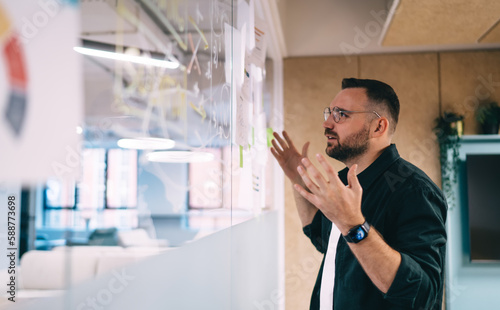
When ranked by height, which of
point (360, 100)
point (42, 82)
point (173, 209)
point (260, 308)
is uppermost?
point (360, 100)

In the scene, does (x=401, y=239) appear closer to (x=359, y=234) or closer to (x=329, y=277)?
(x=359, y=234)

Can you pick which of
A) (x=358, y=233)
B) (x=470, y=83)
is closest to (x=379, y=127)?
(x=358, y=233)

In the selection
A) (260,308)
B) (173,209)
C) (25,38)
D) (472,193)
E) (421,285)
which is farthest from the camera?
(472,193)

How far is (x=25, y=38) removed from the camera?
42cm

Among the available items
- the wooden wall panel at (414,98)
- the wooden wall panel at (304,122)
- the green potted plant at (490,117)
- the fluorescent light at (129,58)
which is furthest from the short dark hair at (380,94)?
the green potted plant at (490,117)

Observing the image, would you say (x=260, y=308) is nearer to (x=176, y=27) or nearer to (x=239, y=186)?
(x=239, y=186)

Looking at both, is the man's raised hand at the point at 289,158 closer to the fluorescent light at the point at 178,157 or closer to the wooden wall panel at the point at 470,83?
the fluorescent light at the point at 178,157

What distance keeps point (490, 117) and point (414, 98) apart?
0.70 meters

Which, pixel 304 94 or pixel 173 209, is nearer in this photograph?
pixel 173 209

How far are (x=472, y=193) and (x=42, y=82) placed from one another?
4.15 metres

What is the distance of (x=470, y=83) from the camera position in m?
4.12

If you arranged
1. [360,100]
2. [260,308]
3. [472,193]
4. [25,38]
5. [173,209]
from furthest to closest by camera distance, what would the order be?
[472,193], [260,308], [360,100], [173,209], [25,38]

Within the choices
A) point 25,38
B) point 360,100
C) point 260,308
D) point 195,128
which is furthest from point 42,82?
point 260,308

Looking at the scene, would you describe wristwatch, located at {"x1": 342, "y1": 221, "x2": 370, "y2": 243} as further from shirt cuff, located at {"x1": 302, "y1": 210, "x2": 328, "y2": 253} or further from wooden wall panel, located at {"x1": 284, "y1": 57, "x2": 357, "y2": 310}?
wooden wall panel, located at {"x1": 284, "y1": 57, "x2": 357, "y2": 310}
